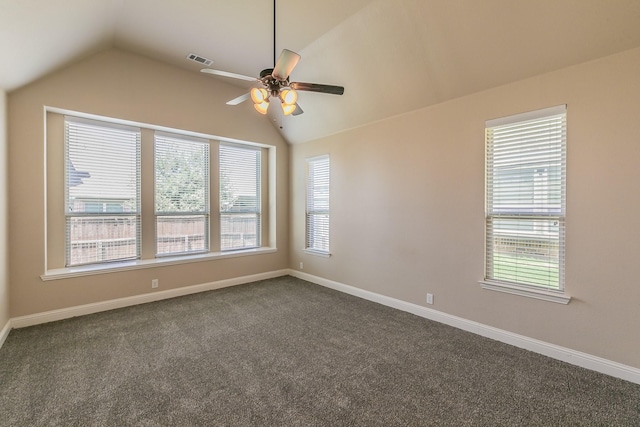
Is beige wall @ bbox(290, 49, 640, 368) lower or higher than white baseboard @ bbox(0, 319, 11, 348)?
higher

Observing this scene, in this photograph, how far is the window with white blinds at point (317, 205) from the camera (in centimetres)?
517

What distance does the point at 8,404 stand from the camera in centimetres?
202

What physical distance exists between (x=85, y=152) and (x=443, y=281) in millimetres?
5065

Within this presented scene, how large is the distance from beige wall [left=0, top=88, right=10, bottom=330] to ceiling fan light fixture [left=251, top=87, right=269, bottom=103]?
283 centimetres

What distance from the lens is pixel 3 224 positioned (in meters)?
3.05

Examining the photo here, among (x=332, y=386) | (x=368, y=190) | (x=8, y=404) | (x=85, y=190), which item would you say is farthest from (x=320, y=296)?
(x=85, y=190)

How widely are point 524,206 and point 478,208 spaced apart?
1.40ft

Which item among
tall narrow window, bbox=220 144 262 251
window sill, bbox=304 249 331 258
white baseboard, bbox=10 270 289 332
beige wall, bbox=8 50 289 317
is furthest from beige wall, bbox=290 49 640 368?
beige wall, bbox=8 50 289 317

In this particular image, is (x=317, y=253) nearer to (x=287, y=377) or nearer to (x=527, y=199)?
(x=287, y=377)

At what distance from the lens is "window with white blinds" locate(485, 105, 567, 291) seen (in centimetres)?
271

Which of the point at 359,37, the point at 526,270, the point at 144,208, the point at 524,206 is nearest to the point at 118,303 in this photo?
the point at 144,208

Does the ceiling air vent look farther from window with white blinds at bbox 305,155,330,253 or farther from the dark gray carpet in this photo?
the dark gray carpet

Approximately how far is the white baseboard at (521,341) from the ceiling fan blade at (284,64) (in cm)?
322

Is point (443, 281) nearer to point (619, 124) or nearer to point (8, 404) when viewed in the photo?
point (619, 124)
